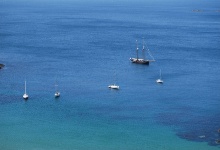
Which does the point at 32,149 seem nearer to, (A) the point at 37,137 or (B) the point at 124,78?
(A) the point at 37,137

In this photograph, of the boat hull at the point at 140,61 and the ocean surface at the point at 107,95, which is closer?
the ocean surface at the point at 107,95

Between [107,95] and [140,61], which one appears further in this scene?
[140,61]

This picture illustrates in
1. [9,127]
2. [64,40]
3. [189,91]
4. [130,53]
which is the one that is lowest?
[9,127]

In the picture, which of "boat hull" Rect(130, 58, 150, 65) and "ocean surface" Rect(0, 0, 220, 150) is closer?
"ocean surface" Rect(0, 0, 220, 150)

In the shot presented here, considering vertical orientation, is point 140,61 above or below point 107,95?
above

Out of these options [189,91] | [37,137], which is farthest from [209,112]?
[37,137]

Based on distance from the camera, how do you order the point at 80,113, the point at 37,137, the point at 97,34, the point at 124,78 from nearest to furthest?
the point at 37,137 → the point at 80,113 → the point at 124,78 → the point at 97,34

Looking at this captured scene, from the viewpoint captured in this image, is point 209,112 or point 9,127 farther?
point 209,112

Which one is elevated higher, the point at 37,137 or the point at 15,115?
the point at 15,115
